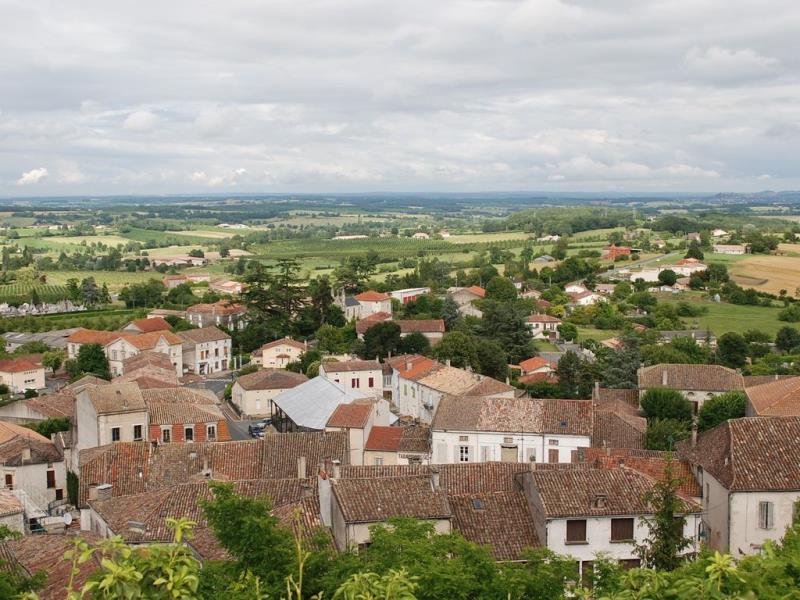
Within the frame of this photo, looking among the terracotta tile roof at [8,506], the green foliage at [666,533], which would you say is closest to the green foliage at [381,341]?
the terracotta tile roof at [8,506]

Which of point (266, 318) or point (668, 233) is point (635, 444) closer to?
point (266, 318)

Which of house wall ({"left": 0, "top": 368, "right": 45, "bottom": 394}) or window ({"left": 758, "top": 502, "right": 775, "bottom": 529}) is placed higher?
window ({"left": 758, "top": 502, "right": 775, "bottom": 529})

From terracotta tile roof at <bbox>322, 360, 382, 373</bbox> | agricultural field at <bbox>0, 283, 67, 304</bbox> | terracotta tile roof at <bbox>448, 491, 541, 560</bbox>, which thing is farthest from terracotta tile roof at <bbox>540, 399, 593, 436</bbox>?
agricultural field at <bbox>0, 283, 67, 304</bbox>

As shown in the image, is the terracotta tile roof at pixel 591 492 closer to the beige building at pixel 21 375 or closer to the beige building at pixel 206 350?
the beige building at pixel 21 375

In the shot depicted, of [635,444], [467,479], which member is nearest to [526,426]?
[635,444]

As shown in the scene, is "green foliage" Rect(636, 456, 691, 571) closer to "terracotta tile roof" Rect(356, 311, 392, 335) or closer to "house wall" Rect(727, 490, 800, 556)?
"house wall" Rect(727, 490, 800, 556)
